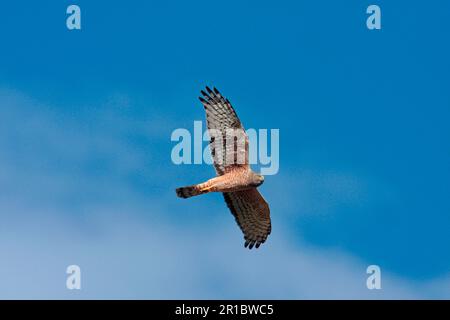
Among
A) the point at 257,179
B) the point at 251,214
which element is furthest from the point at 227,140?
the point at 251,214

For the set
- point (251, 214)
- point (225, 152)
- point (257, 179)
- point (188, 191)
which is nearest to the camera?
point (188, 191)

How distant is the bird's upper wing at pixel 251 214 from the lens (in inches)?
817

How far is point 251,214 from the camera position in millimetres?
21109

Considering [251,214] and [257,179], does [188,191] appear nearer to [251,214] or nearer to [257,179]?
[257,179]

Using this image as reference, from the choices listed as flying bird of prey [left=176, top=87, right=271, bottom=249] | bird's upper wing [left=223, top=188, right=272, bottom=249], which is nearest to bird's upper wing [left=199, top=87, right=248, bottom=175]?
flying bird of prey [left=176, top=87, right=271, bottom=249]

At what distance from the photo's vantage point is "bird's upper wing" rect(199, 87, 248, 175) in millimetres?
19516

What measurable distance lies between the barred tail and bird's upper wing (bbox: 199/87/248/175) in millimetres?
645

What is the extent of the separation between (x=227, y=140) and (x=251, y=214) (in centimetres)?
222

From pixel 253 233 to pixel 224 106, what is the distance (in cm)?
305

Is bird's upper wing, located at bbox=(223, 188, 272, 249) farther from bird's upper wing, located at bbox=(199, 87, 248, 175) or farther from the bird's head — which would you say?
bird's upper wing, located at bbox=(199, 87, 248, 175)

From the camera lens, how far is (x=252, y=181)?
1978 cm

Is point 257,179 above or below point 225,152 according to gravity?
below
